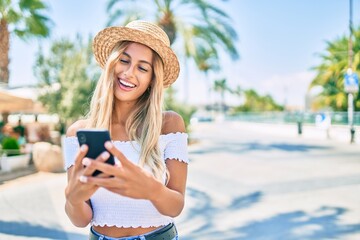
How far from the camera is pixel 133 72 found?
142 cm

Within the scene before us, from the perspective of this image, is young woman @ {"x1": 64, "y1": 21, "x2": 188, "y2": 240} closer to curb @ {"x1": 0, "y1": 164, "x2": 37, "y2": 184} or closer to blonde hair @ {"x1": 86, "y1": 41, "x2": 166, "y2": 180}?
blonde hair @ {"x1": 86, "y1": 41, "x2": 166, "y2": 180}

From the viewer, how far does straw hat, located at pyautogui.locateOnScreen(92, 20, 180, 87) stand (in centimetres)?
142

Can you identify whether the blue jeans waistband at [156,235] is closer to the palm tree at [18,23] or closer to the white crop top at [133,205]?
the white crop top at [133,205]

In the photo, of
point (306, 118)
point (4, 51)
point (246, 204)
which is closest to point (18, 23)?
point (4, 51)

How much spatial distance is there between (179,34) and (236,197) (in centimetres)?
991

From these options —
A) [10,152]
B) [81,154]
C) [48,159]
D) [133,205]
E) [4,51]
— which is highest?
[4,51]

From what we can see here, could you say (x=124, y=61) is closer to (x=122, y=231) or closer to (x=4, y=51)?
(x=122, y=231)

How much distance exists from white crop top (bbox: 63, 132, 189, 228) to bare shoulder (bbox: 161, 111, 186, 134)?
0.02m

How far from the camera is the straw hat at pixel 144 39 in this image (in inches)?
56.1

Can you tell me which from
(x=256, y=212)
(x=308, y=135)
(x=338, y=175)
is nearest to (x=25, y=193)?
(x=256, y=212)

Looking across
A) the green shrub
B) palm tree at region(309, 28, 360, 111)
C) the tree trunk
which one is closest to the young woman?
the green shrub

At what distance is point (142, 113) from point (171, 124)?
0.13m

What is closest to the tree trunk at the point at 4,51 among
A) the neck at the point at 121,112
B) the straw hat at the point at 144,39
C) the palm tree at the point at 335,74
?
the straw hat at the point at 144,39

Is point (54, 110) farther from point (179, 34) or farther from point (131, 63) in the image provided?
point (131, 63)
